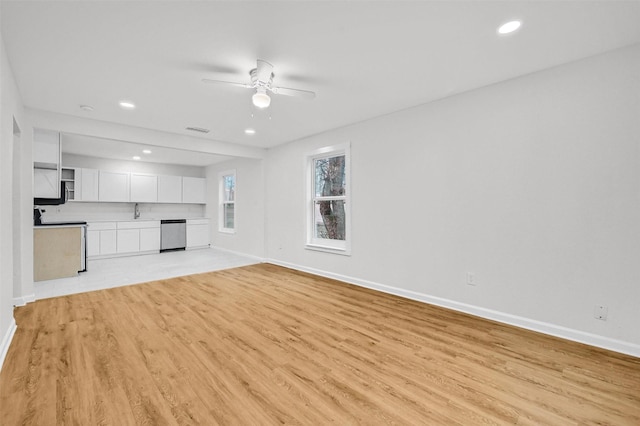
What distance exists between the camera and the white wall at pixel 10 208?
2.16 meters

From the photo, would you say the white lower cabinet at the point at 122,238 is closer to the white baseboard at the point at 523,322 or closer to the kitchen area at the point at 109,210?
the kitchen area at the point at 109,210

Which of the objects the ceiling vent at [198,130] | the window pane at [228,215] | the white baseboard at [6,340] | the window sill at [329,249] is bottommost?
the white baseboard at [6,340]

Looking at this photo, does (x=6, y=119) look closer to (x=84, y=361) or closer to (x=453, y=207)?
(x=84, y=361)

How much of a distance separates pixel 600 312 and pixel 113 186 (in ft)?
28.7

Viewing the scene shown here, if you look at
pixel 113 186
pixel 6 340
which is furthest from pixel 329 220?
pixel 113 186

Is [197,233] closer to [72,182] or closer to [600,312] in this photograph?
[72,182]

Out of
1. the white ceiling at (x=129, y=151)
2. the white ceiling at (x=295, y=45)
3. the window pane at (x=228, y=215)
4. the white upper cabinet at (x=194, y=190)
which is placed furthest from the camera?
the white upper cabinet at (x=194, y=190)

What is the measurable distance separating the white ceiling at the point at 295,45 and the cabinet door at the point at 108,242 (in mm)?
3751

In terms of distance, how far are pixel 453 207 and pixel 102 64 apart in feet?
12.4

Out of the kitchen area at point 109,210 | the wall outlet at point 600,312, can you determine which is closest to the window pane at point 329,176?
the wall outlet at point 600,312

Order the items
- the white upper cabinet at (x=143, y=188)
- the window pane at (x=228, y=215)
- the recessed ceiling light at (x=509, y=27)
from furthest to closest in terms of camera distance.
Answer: the window pane at (x=228, y=215) → the white upper cabinet at (x=143, y=188) → the recessed ceiling light at (x=509, y=27)

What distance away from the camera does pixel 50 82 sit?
9.46 ft

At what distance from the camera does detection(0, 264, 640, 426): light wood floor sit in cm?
160

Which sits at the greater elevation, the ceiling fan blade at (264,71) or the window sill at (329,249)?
the ceiling fan blade at (264,71)
